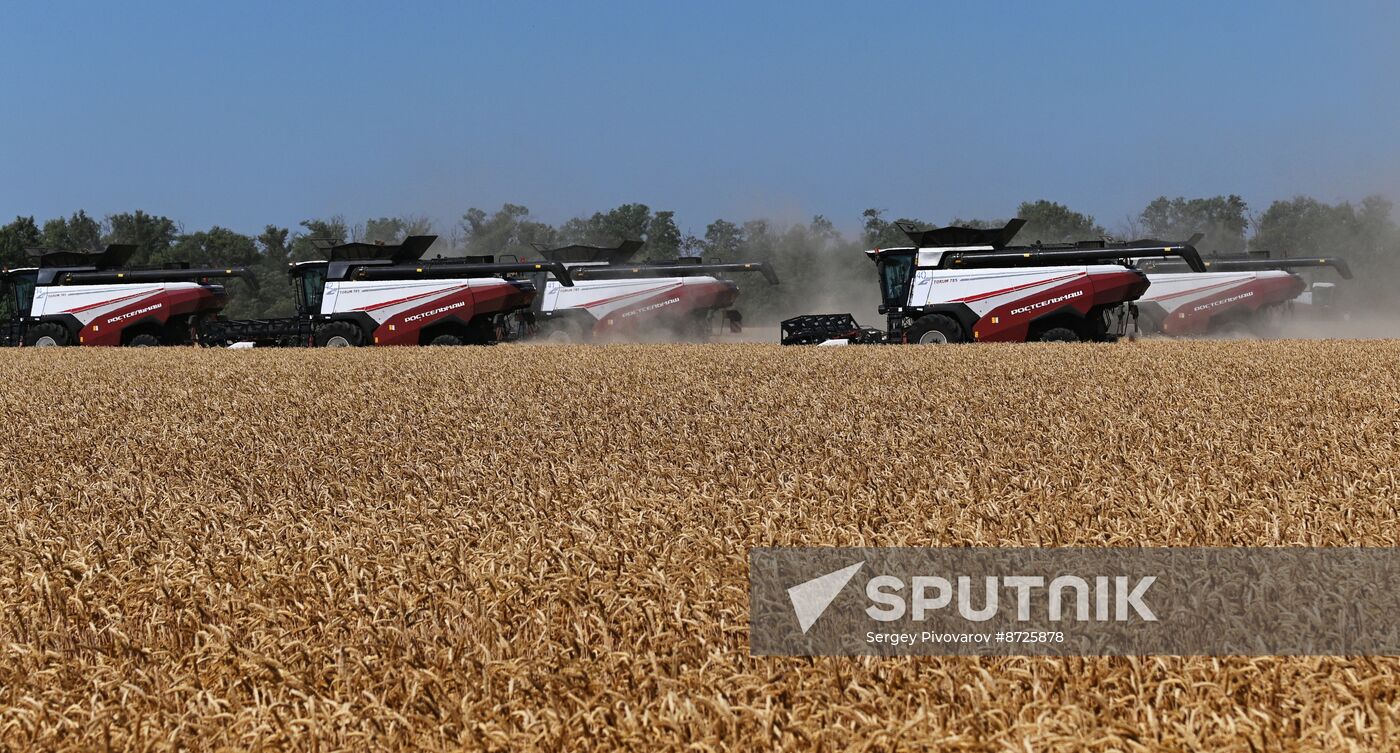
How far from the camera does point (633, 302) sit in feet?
83.0

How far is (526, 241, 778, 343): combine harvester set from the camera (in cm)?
2533

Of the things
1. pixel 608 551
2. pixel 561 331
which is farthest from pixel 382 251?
pixel 608 551

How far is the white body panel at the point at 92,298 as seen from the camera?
84.7 ft

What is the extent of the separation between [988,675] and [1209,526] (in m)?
2.15

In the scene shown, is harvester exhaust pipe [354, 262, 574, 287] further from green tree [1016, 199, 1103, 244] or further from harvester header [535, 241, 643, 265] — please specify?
green tree [1016, 199, 1103, 244]

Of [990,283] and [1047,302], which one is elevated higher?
[990,283]

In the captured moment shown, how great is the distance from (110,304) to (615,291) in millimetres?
10317

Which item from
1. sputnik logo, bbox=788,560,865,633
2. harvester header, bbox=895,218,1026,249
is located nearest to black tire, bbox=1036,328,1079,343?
harvester header, bbox=895,218,1026,249

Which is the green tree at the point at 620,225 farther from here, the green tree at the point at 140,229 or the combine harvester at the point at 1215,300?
the combine harvester at the point at 1215,300

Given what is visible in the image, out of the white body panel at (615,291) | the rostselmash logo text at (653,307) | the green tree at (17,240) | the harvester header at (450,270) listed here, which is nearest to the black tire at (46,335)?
the harvester header at (450,270)

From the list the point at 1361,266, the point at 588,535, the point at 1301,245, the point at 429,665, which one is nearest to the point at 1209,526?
the point at 588,535

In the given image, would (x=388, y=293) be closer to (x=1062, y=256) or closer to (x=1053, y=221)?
(x=1062, y=256)

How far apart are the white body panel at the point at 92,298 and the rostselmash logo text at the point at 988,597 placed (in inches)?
975

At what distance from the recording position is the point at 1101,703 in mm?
3021
